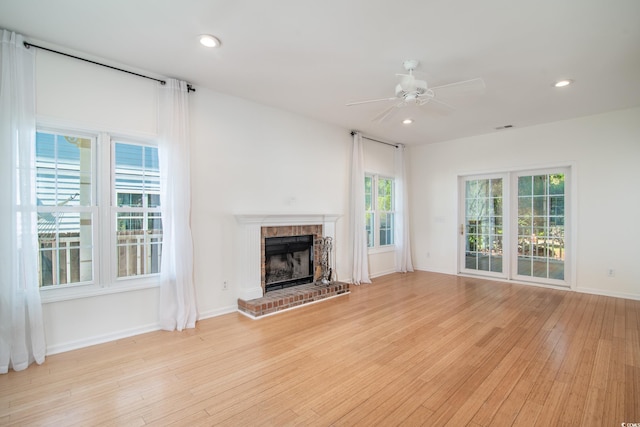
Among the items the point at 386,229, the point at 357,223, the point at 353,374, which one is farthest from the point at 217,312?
the point at 386,229

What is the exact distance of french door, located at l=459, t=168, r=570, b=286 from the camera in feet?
17.7

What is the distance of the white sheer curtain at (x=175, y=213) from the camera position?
3471mm

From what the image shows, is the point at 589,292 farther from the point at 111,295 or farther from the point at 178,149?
the point at 111,295

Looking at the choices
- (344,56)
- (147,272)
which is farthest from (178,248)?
(344,56)

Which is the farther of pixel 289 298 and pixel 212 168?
pixel 289 298

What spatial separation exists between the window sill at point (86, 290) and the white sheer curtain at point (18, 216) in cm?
16

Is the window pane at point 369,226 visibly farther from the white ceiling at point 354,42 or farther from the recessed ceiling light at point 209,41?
the recessed ceiling light at point 209,41

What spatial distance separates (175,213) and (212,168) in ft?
2.62

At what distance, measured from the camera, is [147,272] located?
354 centimetres

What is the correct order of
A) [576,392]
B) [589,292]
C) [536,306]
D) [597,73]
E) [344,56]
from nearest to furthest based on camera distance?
[576,392] < [344,56] < [597,73] < [536,306] < [589,292]

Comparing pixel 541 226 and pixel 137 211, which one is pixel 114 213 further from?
pixel 541 226

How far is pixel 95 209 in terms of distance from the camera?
3184mm

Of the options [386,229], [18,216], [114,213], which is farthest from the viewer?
[386,229]

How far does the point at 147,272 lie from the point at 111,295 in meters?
0.42
